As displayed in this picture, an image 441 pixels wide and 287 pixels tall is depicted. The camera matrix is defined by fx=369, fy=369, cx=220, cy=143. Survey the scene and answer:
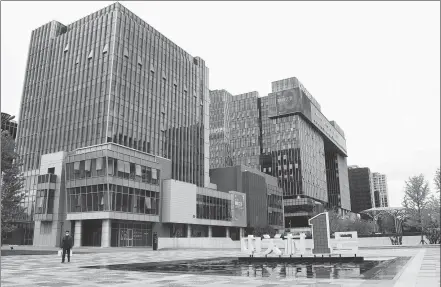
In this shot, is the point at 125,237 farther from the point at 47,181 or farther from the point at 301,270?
the point at 301,270

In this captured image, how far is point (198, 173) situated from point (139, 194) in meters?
28.4

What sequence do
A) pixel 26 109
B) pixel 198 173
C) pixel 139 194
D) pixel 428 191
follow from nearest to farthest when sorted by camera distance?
1. pixel 428 191
2. pixel 139 194
3. pixel 26 109
4. pixel 198 173

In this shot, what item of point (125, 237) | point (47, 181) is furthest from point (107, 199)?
point (47, 181)

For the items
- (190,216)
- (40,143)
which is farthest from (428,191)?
(40,143)

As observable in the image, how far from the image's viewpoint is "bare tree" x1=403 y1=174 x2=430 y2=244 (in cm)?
5056

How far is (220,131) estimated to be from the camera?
15112 centimetres

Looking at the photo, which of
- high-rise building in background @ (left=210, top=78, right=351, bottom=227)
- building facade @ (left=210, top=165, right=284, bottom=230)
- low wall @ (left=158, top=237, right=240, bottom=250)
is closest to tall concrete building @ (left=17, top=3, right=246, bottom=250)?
building facade @ (left=210, top=165, right=284, bottom=230)

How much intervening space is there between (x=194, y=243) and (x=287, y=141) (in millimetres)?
90827

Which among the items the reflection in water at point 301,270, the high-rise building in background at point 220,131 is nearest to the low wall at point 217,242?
the reflection in water at point 301,270

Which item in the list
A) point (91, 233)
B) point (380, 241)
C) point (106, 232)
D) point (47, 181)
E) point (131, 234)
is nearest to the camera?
point (380, 241)

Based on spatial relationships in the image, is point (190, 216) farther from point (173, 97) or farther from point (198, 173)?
point (173, 97)

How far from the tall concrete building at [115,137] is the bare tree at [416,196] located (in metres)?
38.2

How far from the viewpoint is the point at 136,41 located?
251ft

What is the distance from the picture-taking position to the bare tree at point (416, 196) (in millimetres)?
50556
